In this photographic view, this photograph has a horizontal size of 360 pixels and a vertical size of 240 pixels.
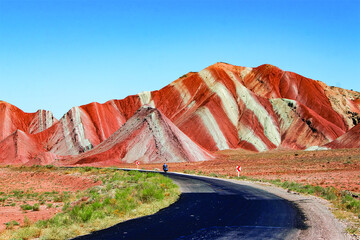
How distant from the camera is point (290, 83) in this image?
5212 inches

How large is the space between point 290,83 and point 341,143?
154ft

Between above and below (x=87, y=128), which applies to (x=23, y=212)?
below

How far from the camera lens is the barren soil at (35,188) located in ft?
70.3

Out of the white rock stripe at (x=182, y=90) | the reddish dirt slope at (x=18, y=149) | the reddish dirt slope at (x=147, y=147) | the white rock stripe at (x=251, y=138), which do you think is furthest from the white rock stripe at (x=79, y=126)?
the white rock stripe at (x=251, y=138)

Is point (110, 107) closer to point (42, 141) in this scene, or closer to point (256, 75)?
point (42, 141)

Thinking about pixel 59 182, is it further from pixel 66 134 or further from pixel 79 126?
pixel 66 134

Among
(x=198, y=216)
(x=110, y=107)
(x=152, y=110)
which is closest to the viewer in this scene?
(x=198, y=216)

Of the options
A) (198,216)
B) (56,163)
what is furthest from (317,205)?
(56,163)

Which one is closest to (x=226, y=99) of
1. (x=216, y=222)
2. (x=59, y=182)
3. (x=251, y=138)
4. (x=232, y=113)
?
(x=232, y=113)

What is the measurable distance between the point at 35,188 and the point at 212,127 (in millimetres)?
70942

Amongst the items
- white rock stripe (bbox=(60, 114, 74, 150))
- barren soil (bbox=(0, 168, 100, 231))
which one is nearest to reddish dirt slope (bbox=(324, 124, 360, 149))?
barren soil (bbox=(0, 168, 100, 231))

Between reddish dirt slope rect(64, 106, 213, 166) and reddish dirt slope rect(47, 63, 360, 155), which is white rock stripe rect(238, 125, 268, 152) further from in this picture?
reddish dirt slope rect(64, 106, 213, 166)

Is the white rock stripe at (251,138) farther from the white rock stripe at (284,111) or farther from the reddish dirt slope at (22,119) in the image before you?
the reddish dirt slope at (22,119)

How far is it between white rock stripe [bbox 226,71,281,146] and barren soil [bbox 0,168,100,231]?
71.8m
